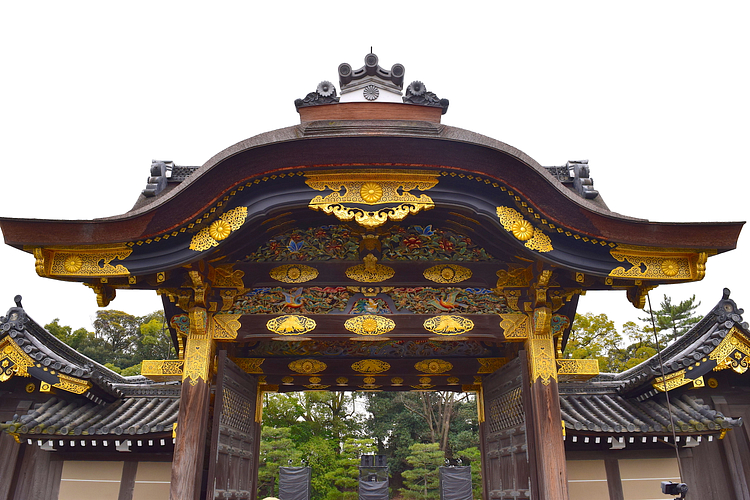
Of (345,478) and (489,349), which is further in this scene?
(345,478)

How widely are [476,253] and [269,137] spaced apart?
2727 mm

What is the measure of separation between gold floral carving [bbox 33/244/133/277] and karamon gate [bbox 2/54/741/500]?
0.01 m

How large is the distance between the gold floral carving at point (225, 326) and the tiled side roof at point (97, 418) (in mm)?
1446

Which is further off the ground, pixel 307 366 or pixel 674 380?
pixel 307 366

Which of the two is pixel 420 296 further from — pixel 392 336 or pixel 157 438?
pixel 157 438

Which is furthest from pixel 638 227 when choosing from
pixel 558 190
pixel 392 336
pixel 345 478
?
pixel 345 478

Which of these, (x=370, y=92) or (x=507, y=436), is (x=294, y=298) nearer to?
(x=370, y=92)

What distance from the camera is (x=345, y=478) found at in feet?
78.9

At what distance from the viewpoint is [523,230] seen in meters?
5.08

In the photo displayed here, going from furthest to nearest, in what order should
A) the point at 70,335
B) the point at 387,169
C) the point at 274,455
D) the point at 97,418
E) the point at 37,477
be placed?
the point at 70,335 < the point at 274,455 < the point at 37,477 < the point at 97,418 < the point at 387,169

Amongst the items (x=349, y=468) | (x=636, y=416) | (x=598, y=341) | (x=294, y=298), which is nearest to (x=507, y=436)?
(x=636, y=416)

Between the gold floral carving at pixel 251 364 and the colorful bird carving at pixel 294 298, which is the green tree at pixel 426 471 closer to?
the gold floral carving at pixel 251 364

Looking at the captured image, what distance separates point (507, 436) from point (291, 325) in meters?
3.05

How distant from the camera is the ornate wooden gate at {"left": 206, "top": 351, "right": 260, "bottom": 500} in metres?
5.34
